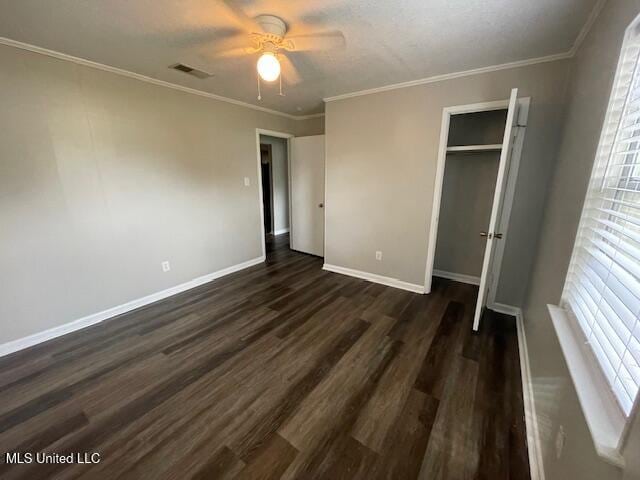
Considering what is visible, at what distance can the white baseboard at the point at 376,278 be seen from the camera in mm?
3162

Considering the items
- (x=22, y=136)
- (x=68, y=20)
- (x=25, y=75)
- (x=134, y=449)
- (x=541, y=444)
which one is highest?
(x=68, y=20)

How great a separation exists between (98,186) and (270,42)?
207 cm

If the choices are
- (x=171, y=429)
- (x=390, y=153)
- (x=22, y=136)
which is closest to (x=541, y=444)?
(x=171, y=429)

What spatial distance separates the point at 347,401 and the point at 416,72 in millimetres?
2924

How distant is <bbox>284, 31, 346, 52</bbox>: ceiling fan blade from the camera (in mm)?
1798

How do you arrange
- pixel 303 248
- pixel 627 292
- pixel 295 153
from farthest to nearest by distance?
pixel 303 248 → pixel 295 153 → pixel 627 292

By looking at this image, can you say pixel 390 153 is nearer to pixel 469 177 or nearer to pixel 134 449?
pixel 469 177

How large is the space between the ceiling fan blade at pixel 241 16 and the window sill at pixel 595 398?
8.00ft

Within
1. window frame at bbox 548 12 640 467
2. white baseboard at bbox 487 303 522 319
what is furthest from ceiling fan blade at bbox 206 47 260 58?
white baseboard at bbox 487 303 522 319

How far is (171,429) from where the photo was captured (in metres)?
1.48

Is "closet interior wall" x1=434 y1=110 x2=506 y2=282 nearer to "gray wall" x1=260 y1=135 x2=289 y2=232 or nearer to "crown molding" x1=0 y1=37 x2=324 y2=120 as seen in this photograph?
"crown molding" x1=0 y1=37 x2=324 y2=120

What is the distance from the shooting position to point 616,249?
925 mm

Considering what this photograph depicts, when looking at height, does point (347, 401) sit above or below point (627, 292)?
below

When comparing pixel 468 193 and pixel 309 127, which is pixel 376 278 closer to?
pixel 468 193
